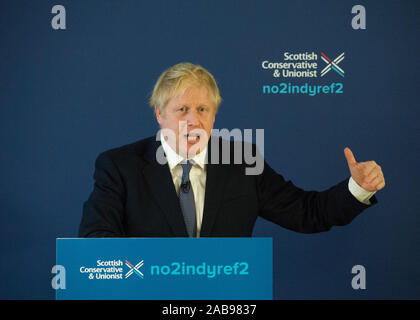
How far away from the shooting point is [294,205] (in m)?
2.40

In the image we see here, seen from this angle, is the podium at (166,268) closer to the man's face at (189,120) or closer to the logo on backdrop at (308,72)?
the man's face at (189,120)

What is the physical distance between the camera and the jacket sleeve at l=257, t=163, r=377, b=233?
2318mm

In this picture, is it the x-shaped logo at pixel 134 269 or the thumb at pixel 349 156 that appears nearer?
the x-shaped logo at pixel 134 269

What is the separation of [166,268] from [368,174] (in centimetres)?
101

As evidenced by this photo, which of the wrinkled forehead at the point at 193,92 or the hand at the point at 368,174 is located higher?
the wrinkled forehead at the point at 193,92

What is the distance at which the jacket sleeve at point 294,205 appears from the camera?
7.61 ft

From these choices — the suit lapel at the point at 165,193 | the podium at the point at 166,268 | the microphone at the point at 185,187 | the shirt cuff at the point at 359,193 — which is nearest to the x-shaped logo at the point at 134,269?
the podium at the point at 166,268

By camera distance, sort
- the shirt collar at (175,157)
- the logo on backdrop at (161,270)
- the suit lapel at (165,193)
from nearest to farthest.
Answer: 1. the logo on backdrop at (161,270)
2. the suit lapel at (165,193)
3. the shirt collar at (175,157)

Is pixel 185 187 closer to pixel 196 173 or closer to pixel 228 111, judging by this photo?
pixel 196 173

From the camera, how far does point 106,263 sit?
154cm

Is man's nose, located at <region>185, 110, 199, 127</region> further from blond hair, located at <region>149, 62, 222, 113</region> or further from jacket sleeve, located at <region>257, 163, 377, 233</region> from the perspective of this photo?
jacket sleeve, located at <region>257, 163, 377, 233</region>

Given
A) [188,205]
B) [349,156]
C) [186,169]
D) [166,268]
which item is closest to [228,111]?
[186,169]
